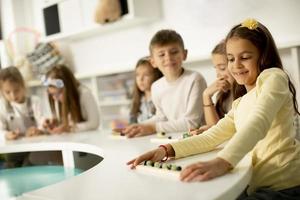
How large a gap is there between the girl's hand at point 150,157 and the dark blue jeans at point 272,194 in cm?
21

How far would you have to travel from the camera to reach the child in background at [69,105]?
1941 millimetres

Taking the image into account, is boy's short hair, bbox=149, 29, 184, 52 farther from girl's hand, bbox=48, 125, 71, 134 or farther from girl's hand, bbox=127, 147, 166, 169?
girl's hand, bbox=127, 147, 166, 169

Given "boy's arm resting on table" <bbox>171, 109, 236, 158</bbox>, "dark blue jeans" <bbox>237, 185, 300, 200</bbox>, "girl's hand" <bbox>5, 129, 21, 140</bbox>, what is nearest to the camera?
"dark blue jeans" <bbox>237, 185, 300, 200</bbox>

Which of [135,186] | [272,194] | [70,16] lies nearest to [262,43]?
[272,194]

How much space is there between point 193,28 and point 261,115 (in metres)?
1.63

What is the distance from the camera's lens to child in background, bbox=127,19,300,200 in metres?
0.71

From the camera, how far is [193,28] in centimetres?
230

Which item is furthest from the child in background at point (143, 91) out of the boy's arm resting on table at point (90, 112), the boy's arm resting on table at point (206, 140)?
the boy's arm resting on table at point (206, 140)

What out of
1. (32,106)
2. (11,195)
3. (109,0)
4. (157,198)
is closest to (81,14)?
(109,0)

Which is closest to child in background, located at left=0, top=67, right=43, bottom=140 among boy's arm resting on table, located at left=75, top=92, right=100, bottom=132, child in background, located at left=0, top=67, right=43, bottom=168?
child in background, located at left=0, top=67, right=43, bottom=168

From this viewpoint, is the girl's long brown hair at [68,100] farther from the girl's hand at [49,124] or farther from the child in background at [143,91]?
Answer: the child in background at [143,91]

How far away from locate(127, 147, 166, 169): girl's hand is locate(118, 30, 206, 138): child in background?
2.02ft

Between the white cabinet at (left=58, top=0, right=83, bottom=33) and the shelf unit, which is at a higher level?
the white cabinet at (left=58, top=0, right=83, bottom=33)

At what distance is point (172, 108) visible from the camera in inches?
62.9
